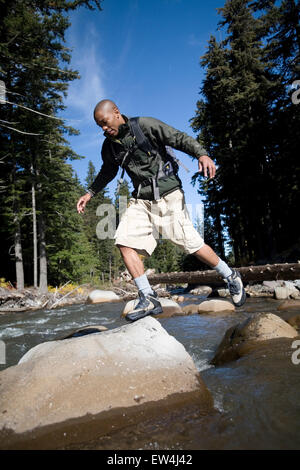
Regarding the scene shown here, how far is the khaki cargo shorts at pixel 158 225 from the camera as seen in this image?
127 inches

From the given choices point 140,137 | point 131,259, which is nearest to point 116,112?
point 140,137

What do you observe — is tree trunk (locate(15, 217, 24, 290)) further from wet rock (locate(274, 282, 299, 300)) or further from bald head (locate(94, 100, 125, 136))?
bald head (locate(94, 100, 125, 136))

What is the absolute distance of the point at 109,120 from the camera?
3219mm

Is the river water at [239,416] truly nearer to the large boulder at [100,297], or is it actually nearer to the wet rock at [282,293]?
the wet rock at [282,293]

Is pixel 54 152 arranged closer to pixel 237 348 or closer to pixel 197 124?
pixel 197 124

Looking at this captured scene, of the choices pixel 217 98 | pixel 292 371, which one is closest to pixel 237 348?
pixel 292 371

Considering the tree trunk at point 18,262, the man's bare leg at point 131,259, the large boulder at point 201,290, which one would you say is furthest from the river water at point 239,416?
the tree trunk at point 18,262

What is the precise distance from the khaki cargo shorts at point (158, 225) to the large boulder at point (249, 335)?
128cm

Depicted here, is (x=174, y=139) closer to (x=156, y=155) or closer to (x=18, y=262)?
(x=156, y=155)

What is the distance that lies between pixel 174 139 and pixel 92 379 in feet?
8.59

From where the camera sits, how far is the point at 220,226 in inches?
995

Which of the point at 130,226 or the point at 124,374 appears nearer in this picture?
the point at 124,374

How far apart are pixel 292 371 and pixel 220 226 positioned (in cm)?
2358

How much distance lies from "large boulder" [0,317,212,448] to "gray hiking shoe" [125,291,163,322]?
60 cm
